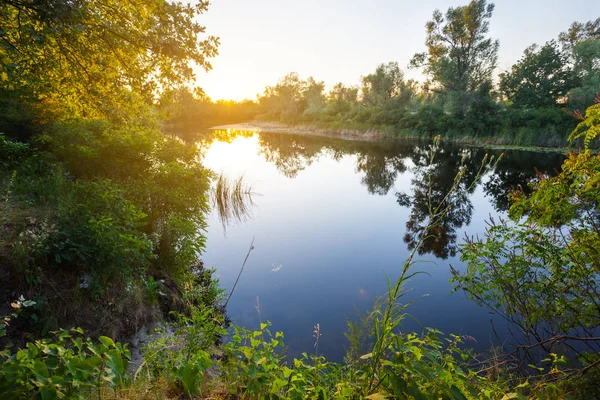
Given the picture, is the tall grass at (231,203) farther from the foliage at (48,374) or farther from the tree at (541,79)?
the tree at (541,79)

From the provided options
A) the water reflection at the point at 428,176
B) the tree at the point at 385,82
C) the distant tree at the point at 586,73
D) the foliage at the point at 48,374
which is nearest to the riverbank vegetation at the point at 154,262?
the foliage at the point at 48,374

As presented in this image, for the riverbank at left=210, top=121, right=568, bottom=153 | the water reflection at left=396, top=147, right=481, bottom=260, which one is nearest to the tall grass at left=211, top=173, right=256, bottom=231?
the water reflection at left=396, top=147, right=481, bottom=260

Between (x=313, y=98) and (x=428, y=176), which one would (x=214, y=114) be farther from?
(x=428, y=176)

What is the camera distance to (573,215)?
339 centimetres

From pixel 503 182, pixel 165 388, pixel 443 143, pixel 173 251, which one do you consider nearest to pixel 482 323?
pixel 165 388

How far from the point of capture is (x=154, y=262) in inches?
226

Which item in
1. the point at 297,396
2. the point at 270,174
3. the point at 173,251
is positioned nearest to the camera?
the point at 297,396

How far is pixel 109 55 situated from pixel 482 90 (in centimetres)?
3900

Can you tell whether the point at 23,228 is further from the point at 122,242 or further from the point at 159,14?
the point at 159,14

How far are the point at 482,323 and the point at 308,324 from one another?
3.14m

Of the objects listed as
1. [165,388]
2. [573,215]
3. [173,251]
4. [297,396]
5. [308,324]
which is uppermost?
[573,215]

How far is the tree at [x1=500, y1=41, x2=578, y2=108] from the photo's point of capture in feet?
109

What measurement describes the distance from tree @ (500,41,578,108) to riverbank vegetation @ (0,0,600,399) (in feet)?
111

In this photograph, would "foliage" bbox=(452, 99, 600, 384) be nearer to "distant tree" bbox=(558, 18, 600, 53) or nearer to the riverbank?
the riverbank
